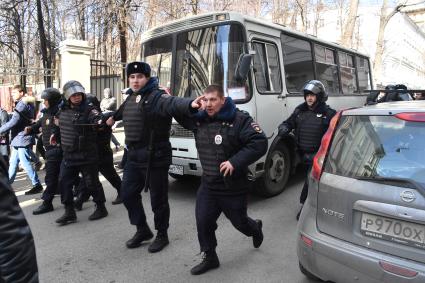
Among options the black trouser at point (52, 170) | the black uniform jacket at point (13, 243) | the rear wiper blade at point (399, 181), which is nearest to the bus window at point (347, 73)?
the black trouser at point (52, 170)

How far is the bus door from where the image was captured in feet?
18.9

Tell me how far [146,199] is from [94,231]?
1.40 m

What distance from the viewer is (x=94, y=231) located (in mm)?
4797

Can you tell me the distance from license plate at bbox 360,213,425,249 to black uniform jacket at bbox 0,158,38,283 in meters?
2.00

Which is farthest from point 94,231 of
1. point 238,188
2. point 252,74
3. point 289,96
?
point 289,96

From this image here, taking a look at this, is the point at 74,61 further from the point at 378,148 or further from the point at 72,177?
the point at 378,148

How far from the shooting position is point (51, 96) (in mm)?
5594

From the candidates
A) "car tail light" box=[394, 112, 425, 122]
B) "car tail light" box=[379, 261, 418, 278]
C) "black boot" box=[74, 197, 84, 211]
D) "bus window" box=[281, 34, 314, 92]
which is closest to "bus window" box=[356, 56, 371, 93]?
"bus window" box=[281, 34, 314, 92]

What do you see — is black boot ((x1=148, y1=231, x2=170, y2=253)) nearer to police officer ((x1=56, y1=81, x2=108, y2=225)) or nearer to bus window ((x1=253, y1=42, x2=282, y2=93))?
police officer ((x1=56, y1=81, x2=108, y2=225))

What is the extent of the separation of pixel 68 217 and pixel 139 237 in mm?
1307

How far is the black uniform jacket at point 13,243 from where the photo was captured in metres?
1.37

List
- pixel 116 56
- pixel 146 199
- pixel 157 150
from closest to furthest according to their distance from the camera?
pixel 157 150 → pixel 146 199 → pixel 116 56

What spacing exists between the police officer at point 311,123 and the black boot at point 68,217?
9.12 ft

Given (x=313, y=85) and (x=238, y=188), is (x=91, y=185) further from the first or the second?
(x=313, y=85)
